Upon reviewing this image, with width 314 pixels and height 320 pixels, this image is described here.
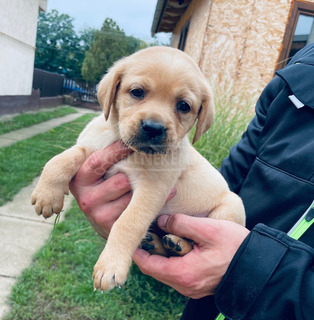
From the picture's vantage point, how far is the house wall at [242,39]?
21.1 feet

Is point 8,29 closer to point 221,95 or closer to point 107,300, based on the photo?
point 221,95

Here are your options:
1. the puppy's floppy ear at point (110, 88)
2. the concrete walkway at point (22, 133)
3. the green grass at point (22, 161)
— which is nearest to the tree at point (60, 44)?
the concrete walkway at point (22, 133)

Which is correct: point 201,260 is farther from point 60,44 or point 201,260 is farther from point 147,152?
point 60,44

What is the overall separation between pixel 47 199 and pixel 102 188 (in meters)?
0.31

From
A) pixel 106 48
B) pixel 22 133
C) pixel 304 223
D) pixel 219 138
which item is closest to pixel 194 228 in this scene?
pixel 304 223

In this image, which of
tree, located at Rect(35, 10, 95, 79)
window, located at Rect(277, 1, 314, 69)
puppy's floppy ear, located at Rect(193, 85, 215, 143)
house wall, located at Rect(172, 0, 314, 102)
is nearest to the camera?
puppy's floppy ear, located at Rect(193, 85, 215, 143)

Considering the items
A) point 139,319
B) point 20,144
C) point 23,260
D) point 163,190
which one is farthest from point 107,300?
point 20,144

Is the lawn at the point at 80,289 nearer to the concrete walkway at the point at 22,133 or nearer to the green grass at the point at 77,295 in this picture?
the green grass at the point at 77,295

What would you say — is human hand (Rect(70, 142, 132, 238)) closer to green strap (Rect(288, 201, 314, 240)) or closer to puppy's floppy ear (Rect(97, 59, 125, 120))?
puppy's floppy ear (Rect(97, 59, 125, 120))

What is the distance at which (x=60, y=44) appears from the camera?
814 inches

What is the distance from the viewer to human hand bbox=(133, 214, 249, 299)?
62.2 inches

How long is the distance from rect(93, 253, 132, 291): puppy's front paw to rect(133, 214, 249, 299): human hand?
0.43 ft

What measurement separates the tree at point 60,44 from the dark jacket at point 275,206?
16038mm

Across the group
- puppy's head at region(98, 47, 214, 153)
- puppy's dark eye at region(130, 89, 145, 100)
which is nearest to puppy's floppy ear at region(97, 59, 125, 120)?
puppy's head at region(98, 47, 214, 153)
